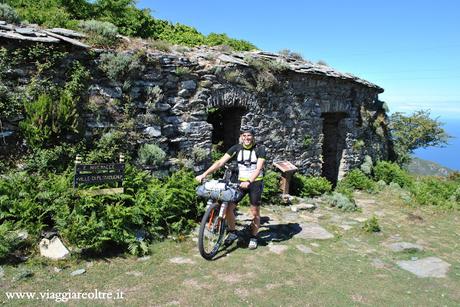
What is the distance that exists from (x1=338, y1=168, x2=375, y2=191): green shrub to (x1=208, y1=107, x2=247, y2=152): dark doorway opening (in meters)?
4.50

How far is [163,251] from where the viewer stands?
19.0 feet

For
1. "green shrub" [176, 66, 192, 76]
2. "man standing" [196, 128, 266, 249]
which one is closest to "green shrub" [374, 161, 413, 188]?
"green shrub" [176, 66, 192, 76]

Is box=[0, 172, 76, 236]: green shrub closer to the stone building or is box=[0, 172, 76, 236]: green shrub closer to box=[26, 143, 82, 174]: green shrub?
box=[26, 143, 82, 174]: green shrub

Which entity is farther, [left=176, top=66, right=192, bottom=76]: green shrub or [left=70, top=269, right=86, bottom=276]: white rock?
[left=176, top=66, right=192, bottom=76]: green shrub

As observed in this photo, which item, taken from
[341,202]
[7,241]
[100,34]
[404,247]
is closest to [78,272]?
[7,241]

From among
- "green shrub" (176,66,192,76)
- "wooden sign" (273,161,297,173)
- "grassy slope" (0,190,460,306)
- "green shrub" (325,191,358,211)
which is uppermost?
"green shrub" (176,66,192,76)

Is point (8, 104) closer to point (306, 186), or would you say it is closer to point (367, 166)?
point (306, 186)

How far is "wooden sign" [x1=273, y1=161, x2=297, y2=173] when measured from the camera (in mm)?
9692

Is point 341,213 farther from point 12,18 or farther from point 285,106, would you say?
point 12,18

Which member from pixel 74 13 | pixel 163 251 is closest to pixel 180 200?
pixel 163 251

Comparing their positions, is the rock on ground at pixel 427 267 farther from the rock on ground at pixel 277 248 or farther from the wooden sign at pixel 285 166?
the wooden sign at pixel 285 166

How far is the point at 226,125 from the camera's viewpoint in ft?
34.1

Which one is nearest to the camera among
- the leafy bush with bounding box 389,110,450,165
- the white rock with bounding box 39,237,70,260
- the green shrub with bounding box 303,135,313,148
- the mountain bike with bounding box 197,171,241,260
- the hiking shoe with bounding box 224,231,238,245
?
the white rock with bounding box 39,237,70,260

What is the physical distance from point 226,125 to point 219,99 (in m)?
1.68
